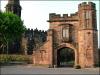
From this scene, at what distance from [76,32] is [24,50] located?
34.0 m

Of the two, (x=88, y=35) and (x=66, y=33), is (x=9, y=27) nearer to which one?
(x=66, y=33)

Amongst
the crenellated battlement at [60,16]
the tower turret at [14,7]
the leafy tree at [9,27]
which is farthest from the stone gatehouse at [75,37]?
the tower turret at [14,7]

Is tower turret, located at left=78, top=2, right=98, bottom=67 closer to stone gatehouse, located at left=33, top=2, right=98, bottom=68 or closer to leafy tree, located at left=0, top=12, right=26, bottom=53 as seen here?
stone gatehouse, located at left=33, top=2, right=98, bottom=68

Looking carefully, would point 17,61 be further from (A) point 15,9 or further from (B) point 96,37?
(A) point 15,9

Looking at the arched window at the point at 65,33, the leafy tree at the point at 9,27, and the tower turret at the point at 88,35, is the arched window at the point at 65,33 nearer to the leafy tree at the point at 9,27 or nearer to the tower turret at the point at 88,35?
the tower turret at the point at 88,35

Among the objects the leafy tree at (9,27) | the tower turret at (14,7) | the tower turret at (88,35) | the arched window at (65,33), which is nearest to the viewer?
the tower turret at (88,35)

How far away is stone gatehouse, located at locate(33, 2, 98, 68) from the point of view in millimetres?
44156

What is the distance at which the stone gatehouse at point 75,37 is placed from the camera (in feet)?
145

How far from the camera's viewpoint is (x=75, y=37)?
4622cm

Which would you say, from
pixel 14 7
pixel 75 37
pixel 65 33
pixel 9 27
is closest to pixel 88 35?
pixel 75 37

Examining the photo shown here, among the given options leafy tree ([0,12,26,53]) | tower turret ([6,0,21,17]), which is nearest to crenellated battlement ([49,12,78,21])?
leafy tree ([0,12,26,53])

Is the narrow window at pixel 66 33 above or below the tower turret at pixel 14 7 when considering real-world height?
below

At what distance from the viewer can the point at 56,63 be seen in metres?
46.2

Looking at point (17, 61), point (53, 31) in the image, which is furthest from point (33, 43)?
point (53, 31)
